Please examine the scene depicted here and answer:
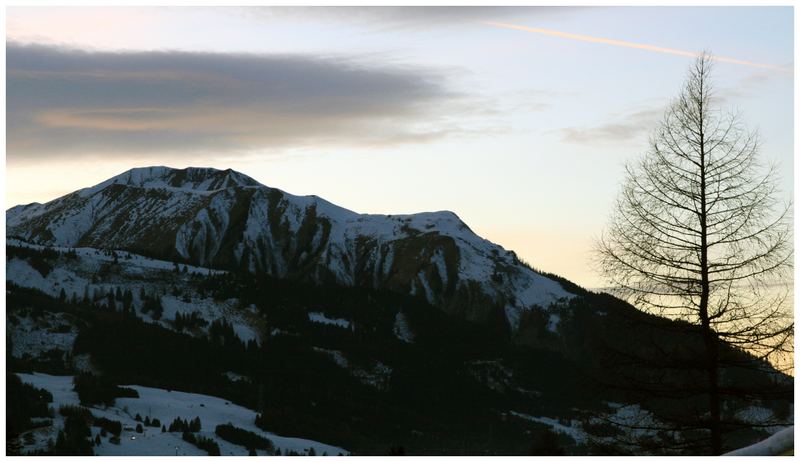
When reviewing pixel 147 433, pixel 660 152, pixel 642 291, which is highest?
pixel 660 152

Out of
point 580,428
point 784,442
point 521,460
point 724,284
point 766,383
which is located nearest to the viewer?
point 784,442

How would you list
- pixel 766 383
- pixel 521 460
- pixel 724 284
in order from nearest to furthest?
pixel 521 460 → pixel 724 284 → pixel 766 383

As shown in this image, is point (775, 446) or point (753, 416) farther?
point (753, 416)

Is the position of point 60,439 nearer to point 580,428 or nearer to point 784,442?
point 580,428

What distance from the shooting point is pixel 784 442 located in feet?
67.1

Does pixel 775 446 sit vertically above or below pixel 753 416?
below

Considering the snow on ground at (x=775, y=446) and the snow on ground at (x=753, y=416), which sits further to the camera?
the snow on ground at (x=753, y=416)

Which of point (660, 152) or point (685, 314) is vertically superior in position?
point (660, 152)

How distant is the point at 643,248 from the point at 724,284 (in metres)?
2.48

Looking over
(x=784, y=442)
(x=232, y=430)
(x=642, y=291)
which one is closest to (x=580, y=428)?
(x=642, y=291)

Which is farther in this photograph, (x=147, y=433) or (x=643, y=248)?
(x=147, y=433)

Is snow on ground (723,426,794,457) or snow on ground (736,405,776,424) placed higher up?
snow on ground (736,405,776,424)

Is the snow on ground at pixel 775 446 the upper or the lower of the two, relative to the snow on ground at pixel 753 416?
lower

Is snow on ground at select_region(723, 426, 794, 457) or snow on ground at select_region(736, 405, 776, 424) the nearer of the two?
snow on ground at select_region(723, 426, 794, 457)
